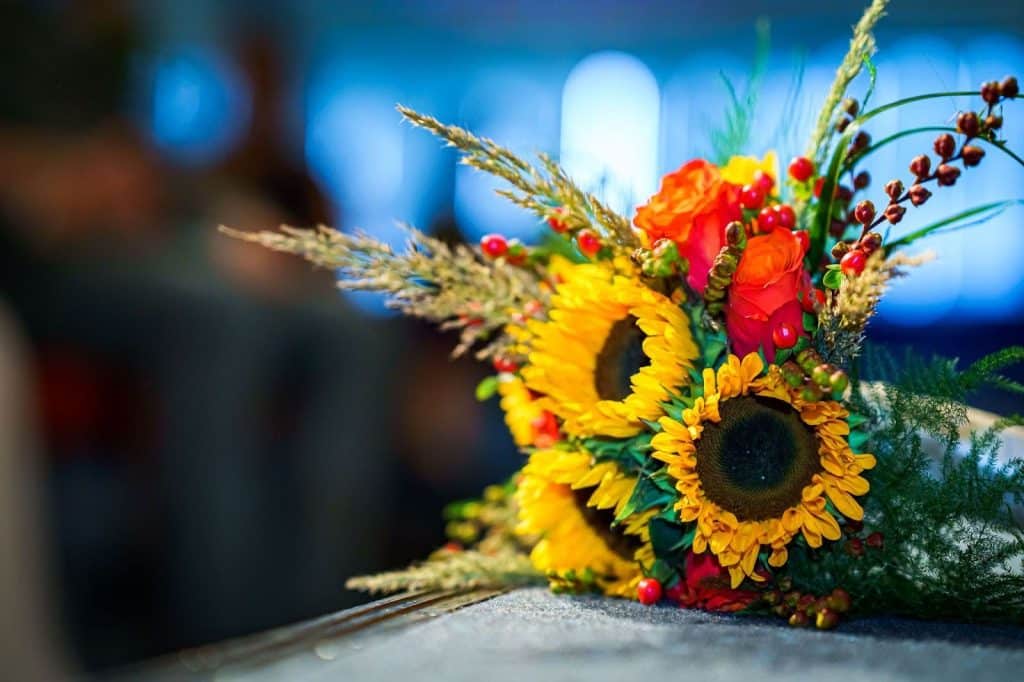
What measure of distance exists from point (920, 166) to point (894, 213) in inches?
1.1

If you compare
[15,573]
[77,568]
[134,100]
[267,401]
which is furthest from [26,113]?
[15,573]

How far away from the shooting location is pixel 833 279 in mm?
520

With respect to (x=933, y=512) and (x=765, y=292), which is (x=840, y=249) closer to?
(x=765, y=292)

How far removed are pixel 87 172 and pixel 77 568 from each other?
923mm

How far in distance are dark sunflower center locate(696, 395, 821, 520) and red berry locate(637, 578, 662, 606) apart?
71mm

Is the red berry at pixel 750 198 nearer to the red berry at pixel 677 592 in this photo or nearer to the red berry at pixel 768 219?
the red berry at pixel 768 219

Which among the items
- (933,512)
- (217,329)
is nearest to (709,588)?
(933,512)

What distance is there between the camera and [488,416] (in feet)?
10.6

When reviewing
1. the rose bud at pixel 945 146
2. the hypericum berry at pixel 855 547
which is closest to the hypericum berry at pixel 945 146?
the rose bud at pixel 945 146

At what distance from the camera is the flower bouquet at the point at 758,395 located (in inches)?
20.7

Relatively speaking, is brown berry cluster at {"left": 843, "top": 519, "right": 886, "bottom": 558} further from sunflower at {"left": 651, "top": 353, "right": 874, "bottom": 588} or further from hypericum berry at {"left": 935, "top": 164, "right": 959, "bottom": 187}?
hypericum berry at {"left": 935, "top": 164, "right": 959, "bottom": 187}

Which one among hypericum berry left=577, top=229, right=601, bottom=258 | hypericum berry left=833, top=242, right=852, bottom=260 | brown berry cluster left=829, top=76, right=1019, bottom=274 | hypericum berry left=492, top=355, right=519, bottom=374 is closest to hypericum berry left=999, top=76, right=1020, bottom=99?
brown berry cluster left=829, top=76, right=1019, bottom=274

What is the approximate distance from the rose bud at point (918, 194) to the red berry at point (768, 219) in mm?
74

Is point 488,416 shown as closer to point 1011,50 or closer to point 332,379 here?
point 332,379
